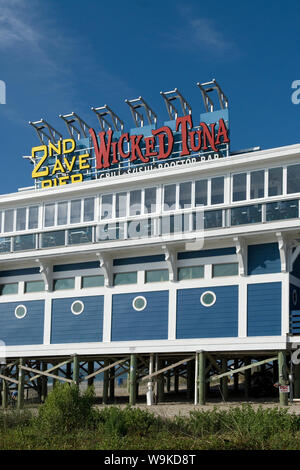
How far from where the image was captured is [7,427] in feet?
76.5

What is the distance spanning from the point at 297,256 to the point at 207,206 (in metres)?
4.26

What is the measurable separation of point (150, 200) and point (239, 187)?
14.0 feet

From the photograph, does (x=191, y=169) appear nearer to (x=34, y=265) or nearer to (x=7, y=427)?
(x=34, y=265)

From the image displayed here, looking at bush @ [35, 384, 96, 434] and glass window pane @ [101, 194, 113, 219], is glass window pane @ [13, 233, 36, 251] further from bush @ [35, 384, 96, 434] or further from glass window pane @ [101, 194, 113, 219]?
bush @ [35, 384, 96, 434]

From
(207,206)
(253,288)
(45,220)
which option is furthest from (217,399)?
(45,220)

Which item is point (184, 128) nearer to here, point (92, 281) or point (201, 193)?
point (201, 193)

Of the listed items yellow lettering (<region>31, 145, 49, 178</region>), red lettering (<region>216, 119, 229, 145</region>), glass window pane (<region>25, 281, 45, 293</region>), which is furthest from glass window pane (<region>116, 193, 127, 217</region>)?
yellow lettering (<region>31, 145, 49, 178</region>)

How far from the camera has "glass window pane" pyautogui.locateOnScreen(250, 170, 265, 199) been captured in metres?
30.8

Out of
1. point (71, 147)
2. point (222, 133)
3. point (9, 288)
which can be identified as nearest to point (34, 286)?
point (9, 288)

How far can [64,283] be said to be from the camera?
3475 centimetres

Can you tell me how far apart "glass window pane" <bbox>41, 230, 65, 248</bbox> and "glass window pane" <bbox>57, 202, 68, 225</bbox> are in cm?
82

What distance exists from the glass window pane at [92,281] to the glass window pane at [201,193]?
572 centimetres

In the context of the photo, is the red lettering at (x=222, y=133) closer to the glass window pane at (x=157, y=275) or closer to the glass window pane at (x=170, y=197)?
the glass window pane at (x=170, y=197)

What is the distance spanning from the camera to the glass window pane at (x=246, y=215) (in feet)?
98.9
